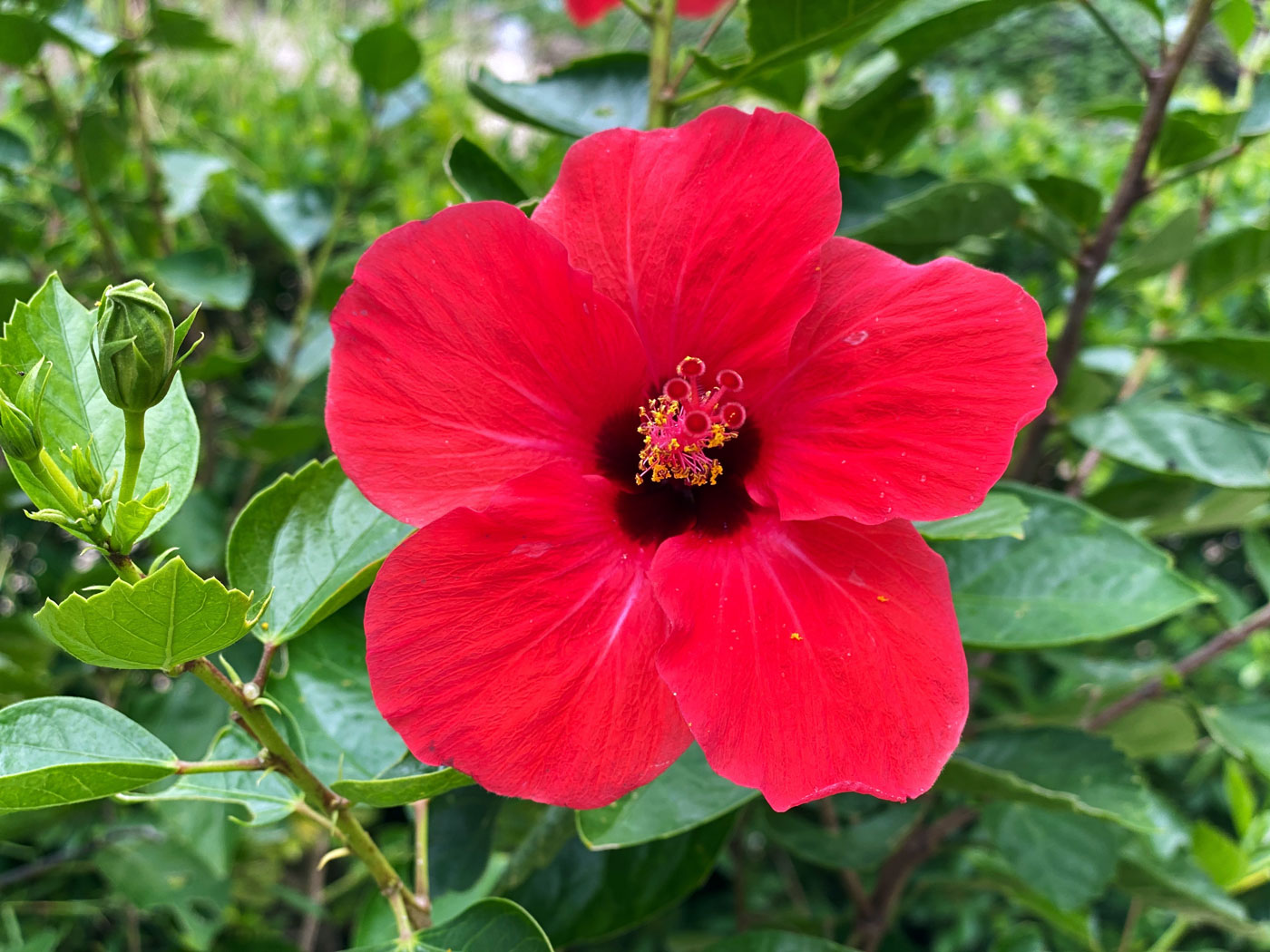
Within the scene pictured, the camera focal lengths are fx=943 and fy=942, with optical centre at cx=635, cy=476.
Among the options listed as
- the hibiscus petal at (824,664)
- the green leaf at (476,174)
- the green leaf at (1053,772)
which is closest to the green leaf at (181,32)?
the green leaf at (476,174)

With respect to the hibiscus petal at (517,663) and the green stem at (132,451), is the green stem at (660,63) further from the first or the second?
the green stem at (132,451)

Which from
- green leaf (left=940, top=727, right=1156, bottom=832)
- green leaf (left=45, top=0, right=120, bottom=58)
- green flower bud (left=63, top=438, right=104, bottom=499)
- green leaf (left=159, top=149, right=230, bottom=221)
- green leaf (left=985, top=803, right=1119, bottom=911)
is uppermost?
green leaf (left=45, top=0, right=120, bottom=58)

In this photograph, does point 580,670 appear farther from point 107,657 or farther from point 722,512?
point 107,657

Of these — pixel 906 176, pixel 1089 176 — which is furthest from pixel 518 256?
pixel 1089 176

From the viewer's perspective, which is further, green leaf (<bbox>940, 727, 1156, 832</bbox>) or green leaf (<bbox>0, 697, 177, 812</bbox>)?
green leaf (<bbox>940, 727, 1156, 832</bbox>)

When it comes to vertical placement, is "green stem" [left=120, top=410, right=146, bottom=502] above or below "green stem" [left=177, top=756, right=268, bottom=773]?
above

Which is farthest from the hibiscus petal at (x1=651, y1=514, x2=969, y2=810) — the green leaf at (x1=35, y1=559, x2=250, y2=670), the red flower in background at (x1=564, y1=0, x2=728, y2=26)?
the red flower in background at (x1=564, y1=0, x2=728, y2=26)

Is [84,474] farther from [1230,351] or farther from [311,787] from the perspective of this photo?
[1230,351]

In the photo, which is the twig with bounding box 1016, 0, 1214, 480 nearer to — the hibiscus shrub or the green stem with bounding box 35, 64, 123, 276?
the hibiscus shrub
